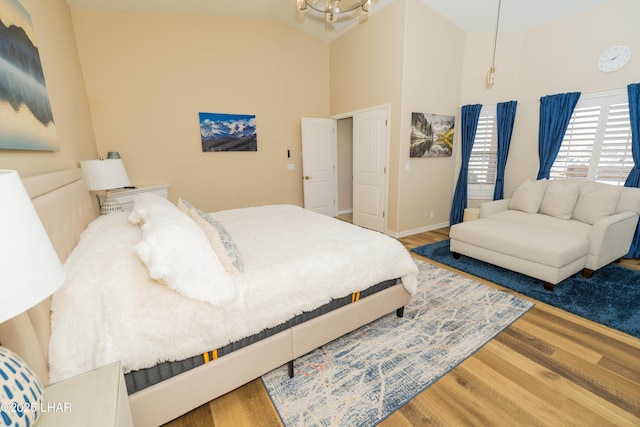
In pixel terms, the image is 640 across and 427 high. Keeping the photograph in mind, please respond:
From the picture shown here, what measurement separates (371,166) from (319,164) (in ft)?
3.61

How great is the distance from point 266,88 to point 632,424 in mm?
5133

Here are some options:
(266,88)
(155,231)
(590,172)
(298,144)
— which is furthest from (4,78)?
(590,172)

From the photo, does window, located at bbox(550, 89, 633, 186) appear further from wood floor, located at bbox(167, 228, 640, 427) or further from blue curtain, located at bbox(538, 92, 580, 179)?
wood floor, located at bbox(167, 228, 640, 427)

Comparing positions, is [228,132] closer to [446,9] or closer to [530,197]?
[446,9]

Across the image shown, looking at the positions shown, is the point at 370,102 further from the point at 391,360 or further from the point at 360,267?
the point at 391,360

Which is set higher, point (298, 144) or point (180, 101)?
point (180, 101)

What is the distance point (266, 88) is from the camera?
447 cm

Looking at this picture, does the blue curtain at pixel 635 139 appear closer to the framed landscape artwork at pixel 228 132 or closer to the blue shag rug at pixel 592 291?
the blue shag rug at pixel 592 291

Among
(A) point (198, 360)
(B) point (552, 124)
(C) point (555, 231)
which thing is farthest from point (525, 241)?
(A) point (198, 360)

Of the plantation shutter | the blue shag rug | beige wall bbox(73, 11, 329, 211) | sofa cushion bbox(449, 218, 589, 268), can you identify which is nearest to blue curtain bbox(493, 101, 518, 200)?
the plantation shutter

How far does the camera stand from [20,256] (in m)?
0.52

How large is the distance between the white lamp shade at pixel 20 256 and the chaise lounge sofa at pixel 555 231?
10.8 feet

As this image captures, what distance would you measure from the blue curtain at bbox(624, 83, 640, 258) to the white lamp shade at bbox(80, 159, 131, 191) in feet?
19.0

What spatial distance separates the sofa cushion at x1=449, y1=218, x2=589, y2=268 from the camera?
2.44 meters
